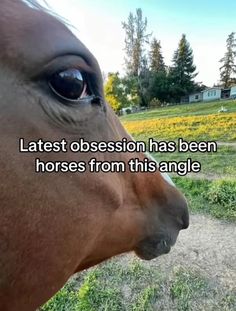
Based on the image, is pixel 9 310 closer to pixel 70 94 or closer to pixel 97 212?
pixel 97 212

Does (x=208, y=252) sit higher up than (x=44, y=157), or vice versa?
(x=44, y=157)

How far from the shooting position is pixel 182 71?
36.3 m

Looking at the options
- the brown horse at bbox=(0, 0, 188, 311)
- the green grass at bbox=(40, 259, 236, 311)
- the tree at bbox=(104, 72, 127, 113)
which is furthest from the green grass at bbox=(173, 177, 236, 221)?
the tree at bbox=(104, 72, 127, 113)

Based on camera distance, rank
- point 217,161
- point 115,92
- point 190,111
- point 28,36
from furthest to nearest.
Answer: point 115,92, point 190,111, point 217,161, point 28,36

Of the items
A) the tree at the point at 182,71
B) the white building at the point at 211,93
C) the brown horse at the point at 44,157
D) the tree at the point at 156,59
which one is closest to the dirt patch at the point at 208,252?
the brown horse at the point at 44,157

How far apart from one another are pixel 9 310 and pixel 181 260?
8.93ft

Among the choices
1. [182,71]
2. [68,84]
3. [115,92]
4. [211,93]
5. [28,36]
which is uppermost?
[182,71]

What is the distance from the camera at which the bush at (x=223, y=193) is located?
4633mm

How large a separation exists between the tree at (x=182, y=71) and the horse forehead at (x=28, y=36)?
34.6 meters

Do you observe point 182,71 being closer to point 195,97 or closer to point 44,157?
point 195,97

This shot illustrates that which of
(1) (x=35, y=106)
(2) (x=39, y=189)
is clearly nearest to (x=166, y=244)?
(2) (x=39, y=189)

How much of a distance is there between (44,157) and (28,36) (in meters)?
0.30

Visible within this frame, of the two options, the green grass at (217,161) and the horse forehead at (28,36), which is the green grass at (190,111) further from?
the horse forehead at (28,36)

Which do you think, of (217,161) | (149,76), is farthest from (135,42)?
(217,161)
